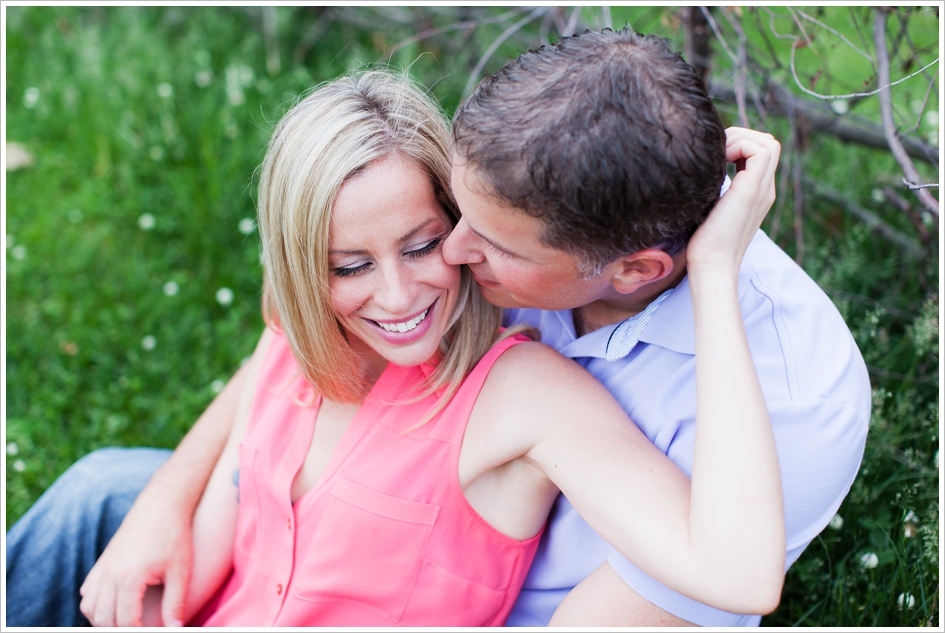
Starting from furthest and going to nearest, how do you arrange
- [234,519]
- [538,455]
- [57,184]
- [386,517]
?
[57,184] < [234,519] < [386,517] < [538,455]

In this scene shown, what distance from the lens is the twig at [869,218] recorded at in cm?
300

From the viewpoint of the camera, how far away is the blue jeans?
2.04 m

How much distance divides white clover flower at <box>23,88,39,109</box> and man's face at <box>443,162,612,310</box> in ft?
12.4

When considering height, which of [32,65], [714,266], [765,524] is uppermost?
[32,65]

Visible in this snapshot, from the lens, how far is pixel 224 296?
3453mm

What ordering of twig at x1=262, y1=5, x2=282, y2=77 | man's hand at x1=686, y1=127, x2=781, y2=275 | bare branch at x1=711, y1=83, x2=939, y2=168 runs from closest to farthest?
man's hand at x1=686, y1=127, x2=781, y2=275
bare branch at x1=711, y1=83, x2=939, y2=168
twig at x1=262, y1=5, x2=282, y2=77

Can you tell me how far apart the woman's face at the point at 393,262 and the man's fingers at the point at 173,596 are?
845 mm

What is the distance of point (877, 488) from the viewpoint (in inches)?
90.2

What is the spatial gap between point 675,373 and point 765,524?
40 cm

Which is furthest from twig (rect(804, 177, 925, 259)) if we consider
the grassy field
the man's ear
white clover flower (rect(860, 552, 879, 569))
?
the man's ear

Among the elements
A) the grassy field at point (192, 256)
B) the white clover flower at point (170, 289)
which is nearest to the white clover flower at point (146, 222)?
the grassy field at point (192, 256)

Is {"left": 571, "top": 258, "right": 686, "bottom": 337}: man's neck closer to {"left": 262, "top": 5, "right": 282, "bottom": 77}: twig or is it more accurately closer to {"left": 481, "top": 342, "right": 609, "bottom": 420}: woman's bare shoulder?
{"left": 481, "top": 342, "right": 609, "bottom": 420}: woman's bare shoulder

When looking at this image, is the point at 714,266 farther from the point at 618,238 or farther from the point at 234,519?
the point at 234,519

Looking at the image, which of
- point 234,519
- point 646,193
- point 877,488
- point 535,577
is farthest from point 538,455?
point 877,488
